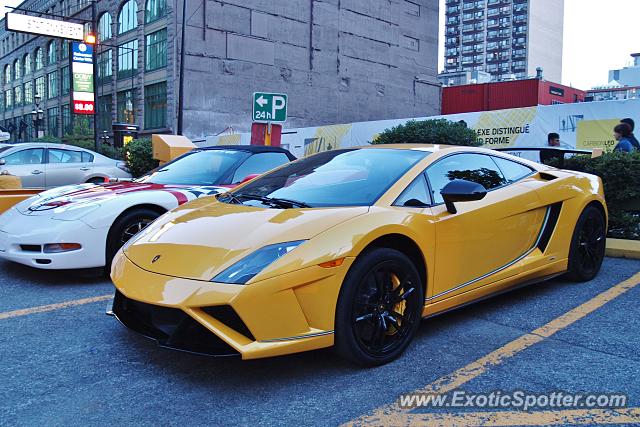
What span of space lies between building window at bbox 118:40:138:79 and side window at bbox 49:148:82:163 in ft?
92.3

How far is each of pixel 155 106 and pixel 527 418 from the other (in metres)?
37.0

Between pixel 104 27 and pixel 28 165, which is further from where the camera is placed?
pixel 104 27

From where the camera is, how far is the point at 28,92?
197ft

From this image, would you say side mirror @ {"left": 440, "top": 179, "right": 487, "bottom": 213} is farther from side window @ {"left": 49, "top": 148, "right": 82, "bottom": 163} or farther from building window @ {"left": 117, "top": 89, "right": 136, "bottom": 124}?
building window @ {"left": 117, "top": 89, "right": 136, "bottom": 124}

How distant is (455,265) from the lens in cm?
355

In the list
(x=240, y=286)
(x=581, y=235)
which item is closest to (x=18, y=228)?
(x=240, y=286)

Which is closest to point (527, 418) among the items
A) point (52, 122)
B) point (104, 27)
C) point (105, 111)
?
point (105, 111)

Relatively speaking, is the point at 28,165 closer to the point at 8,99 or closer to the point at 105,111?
the point at 105,111

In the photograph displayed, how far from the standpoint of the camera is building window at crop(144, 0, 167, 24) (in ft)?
115

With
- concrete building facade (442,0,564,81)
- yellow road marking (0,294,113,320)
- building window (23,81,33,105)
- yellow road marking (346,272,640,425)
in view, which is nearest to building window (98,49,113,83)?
building window (23,81,33,105)

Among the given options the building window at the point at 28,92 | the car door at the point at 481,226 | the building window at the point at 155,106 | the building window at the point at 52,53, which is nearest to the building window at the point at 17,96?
the building window at the point at 28,92

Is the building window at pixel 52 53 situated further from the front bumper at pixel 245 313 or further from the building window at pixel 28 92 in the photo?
the front bumper at pixel 245 313

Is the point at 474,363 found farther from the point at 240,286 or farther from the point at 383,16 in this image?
the point at 383,16

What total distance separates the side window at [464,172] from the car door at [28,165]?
1015cm
